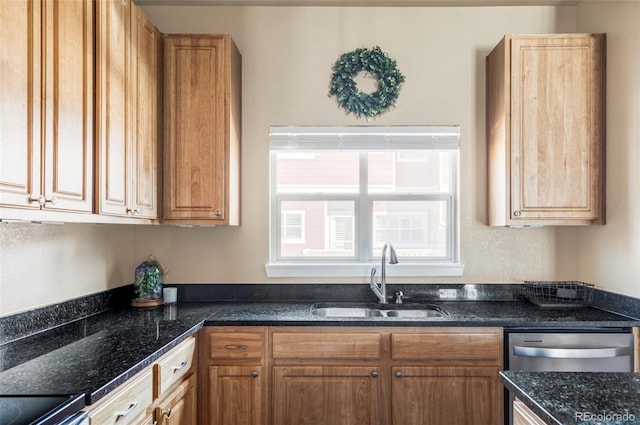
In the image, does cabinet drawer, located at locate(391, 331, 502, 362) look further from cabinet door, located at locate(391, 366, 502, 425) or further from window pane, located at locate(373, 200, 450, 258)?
window pane, located at locate(373, 200, 450, 258)

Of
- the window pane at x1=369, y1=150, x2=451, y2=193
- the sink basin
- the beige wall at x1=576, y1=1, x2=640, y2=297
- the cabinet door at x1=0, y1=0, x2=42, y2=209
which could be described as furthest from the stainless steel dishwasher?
the cabinet door at x1=0, y1=0, x2=42, y2=209

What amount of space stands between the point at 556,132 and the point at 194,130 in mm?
2140

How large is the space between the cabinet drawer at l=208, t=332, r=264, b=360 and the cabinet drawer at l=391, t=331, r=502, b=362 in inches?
28.9

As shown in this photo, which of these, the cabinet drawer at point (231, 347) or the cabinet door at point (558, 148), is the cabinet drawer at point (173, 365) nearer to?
the cabinet drawer at point (231, 347)

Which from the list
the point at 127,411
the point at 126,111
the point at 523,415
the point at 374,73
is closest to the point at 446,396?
the point at 523,415

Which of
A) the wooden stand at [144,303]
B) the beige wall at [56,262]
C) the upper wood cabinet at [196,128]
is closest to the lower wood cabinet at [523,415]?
the upper wood cabinet at [196,128]

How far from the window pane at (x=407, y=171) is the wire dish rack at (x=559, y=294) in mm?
854

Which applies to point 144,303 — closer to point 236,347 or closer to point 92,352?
point 236,347

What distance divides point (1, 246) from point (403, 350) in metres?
1.90

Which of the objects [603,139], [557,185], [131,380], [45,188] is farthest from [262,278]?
[603,139]

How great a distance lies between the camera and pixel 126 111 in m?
2.00

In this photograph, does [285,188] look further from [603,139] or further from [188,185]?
[603,139]

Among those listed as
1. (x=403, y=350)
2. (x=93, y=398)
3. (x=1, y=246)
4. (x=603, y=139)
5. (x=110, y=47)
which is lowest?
(x=403, y=350)

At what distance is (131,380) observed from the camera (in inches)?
58.4
